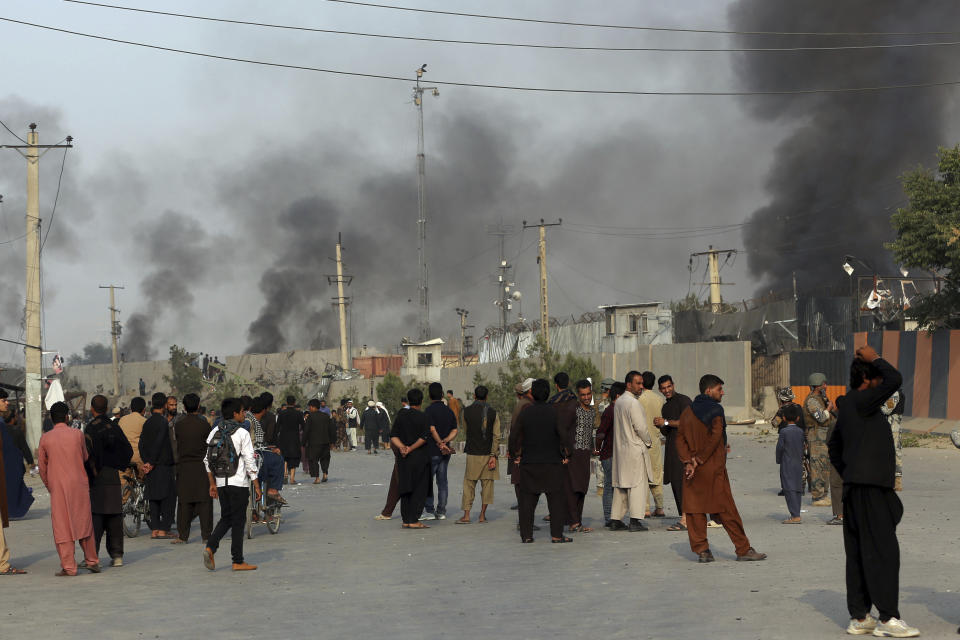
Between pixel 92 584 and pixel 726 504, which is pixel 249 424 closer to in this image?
pixel 92 584

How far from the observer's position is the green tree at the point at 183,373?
325ft

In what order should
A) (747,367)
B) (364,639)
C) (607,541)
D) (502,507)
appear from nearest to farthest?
(364,639), (607,541), (502,507), (747,367)

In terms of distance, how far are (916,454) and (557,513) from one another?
15.7 metres

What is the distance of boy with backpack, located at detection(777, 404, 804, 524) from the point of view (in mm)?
13477

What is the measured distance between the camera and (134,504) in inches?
571

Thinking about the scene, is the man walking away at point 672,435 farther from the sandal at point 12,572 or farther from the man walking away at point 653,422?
the sandal at point 12,572

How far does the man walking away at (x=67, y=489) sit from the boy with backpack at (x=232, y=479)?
120 cm

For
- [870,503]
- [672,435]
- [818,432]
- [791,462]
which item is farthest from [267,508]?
[870,503]

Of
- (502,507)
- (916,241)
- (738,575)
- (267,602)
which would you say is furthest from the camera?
(916,241)

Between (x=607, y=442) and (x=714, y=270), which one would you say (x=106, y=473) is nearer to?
(x=607, y=442)

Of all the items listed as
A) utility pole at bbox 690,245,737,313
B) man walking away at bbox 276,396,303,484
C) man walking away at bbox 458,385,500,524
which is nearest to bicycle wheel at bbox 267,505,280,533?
man walking away at bbox 458,385,500,524

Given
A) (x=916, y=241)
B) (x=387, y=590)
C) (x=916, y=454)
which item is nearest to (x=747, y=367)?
(x=916, y=241)

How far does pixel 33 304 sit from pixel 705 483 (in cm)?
2350

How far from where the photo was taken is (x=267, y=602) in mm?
8891
